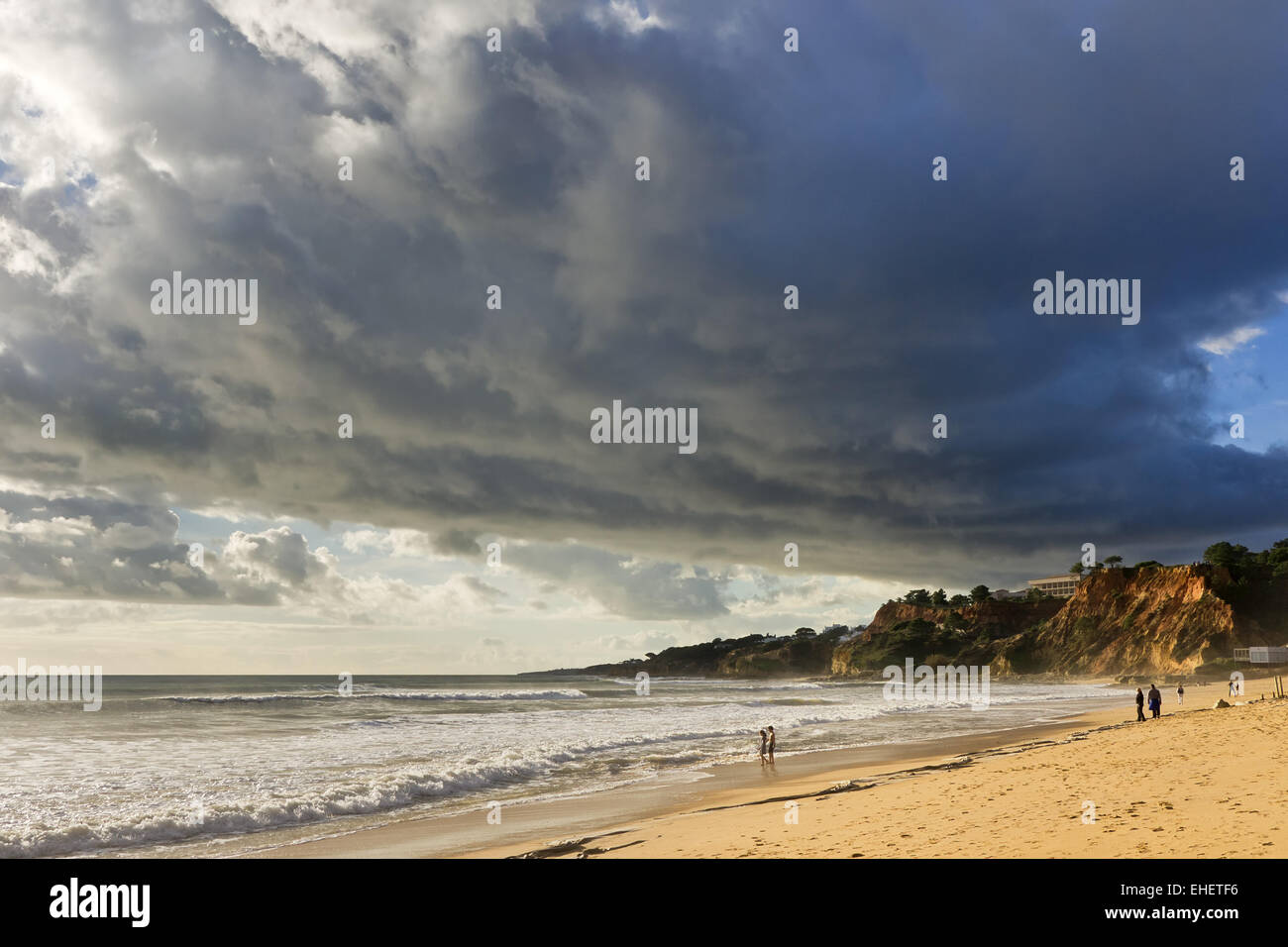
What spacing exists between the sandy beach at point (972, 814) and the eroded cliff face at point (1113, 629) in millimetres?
95060

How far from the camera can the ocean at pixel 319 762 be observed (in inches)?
629

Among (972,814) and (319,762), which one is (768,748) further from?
(319,762)

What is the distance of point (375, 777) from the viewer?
2133cm

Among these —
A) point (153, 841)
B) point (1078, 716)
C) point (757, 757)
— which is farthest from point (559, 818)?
point (1078, 716)

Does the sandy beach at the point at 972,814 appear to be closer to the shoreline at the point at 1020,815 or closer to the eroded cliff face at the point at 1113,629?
the shoreline at the point at 1020,815

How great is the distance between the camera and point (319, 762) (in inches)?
976

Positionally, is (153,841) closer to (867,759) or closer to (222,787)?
(222,787)

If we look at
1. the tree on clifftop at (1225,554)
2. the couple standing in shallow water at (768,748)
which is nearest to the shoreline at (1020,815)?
the couple standing in shallow water at (768,748)

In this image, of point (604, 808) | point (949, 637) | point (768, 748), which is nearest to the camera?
point (604, 808)

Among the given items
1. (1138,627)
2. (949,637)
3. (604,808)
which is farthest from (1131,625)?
(604,808)

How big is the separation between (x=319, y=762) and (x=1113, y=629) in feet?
444
